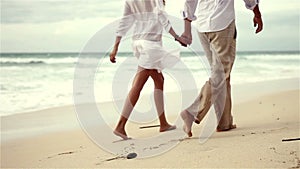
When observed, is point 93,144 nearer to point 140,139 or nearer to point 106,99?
point 140,139

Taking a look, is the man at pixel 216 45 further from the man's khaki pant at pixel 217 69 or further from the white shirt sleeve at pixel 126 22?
the white shirt sleeve at pixel 126 22

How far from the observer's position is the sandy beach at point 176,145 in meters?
3.05

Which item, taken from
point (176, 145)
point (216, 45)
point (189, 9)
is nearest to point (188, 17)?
point (189, 9)

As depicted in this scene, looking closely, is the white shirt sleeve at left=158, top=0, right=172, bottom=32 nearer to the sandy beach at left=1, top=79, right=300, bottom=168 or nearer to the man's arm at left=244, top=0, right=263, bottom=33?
the man's arm at left=244, top=0, right=263, bottom=33

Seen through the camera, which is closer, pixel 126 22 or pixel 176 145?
pixel 176 145

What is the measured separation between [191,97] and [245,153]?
1.94 m

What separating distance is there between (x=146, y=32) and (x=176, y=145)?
2.93 feet

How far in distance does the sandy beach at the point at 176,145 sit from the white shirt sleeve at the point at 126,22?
0.84 meters

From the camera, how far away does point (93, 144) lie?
159 inches

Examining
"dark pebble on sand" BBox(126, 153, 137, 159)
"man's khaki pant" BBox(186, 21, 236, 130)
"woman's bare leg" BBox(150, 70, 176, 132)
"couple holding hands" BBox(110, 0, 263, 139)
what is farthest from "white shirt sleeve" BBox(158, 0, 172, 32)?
"dark pebble on sand" BBox(126, 153, 137, 159)

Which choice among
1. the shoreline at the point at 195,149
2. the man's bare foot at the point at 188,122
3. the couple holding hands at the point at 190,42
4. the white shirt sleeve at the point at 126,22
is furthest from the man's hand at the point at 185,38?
the shoreline at the point at 195,149

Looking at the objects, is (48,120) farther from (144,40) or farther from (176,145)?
(176,145)

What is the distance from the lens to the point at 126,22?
3908 mm

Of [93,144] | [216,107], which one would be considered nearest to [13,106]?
[93,144]
